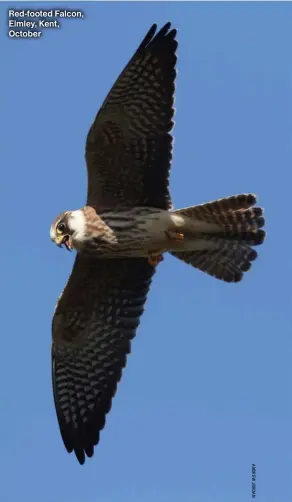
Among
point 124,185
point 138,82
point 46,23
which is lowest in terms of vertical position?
point 124,185

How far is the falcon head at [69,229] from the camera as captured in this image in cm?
1059

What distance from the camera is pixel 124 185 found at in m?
10.7

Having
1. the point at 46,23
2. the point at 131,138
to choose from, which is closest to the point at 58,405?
the point at 131,138

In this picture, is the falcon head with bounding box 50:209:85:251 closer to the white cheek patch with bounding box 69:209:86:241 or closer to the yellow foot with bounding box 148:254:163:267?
the white cheek patch with bounding box 69:209:86:241

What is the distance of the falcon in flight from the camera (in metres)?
10.4

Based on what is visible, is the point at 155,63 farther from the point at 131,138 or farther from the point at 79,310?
the point at 79,310

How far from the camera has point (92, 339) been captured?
37.6 ft

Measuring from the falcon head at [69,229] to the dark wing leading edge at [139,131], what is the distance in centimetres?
29

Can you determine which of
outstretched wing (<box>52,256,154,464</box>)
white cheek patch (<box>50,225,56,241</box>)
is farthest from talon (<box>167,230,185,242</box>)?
white cheek patch (<box>50,225,56,241</box>)

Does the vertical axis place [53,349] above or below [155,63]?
below

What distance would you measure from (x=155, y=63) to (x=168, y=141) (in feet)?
2.26

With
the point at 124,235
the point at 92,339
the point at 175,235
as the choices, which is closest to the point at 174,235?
the point at 175,235

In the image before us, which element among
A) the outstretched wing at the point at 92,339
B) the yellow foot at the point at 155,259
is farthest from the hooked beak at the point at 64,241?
the yellow foot at the point at 155,259

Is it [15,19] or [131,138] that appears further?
[15,19]
